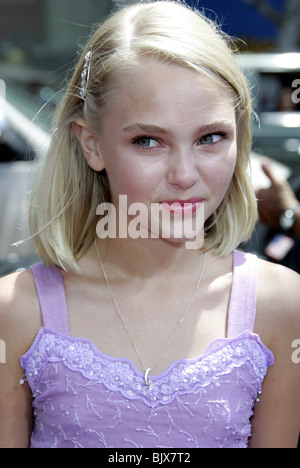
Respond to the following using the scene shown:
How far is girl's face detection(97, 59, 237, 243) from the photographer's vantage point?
1.37m

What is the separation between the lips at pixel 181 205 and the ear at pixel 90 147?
21 centimetres

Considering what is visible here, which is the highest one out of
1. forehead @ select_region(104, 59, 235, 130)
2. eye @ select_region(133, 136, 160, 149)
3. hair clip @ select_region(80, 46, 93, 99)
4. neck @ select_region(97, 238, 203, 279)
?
hair clip @ select_region(80, 46, 93, 99)

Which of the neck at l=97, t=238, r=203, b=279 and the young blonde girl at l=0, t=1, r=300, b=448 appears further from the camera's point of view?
the neck at l=97, t=238, r=203, b=279

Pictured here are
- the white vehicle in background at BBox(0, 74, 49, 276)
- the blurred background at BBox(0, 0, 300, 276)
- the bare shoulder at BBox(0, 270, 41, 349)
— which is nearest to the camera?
the bare shoulder at BBox(0, 270, 41, 349)

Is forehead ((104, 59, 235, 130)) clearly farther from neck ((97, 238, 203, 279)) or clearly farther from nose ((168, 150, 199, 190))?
neck ((97, 238, 203, 279))

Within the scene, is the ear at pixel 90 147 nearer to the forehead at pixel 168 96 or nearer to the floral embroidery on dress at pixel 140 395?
the forehead at pixel 168 96

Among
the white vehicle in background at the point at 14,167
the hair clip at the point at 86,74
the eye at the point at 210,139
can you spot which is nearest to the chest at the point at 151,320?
the eye at the point at 210,139

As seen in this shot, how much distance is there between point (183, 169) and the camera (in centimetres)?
137

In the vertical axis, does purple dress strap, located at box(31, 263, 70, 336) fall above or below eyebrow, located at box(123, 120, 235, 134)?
below

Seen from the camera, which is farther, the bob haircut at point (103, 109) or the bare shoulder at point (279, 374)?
the bare shoulder at point (279, 374)

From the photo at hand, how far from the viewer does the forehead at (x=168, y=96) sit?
4.49 ft

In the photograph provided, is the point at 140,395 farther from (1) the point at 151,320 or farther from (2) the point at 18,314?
(2) the point at 18,314

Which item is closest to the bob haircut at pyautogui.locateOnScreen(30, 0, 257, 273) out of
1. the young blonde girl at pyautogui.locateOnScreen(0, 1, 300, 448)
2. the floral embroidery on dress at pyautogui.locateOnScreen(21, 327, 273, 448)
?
the young blonde girl at pyautogui.locateOnScreen(0, 1, 300, 448)
